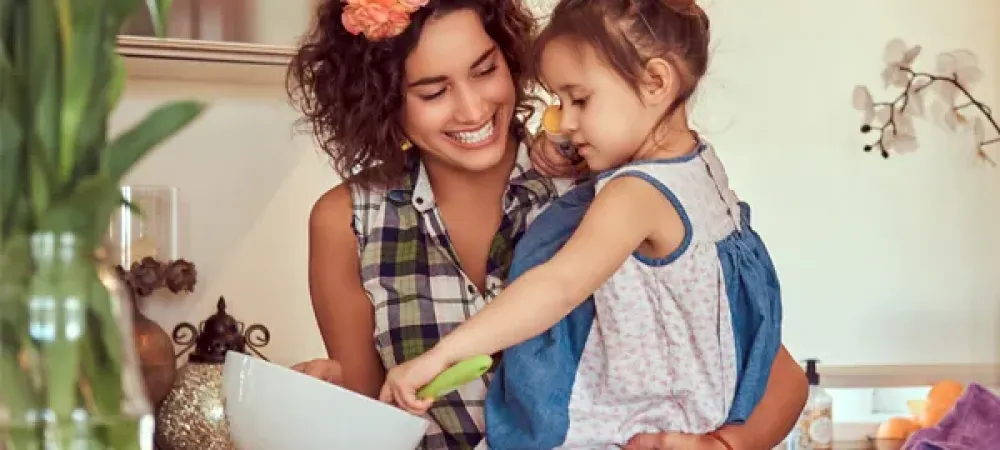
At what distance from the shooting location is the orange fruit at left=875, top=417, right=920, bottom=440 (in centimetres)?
222

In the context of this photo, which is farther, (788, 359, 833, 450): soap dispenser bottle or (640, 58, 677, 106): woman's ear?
(788, 359, 833, 450): soap dispenser bottle

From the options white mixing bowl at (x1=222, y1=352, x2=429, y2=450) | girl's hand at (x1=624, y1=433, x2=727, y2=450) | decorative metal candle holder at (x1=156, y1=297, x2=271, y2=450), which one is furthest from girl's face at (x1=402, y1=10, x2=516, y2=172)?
decorative metal candle holder at (x1=156, y1=297, x2=271, y2=450)

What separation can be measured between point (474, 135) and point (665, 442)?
33cm

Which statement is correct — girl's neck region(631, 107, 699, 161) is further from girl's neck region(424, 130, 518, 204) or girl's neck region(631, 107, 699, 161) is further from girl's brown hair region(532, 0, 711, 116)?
girl's neck region(424, 130, 518, 204)

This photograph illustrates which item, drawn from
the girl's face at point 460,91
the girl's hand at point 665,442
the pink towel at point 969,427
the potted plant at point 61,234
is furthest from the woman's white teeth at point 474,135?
the pink towel at point 969,427

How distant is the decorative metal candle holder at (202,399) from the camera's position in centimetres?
156

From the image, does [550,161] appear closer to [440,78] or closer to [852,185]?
[440,78]

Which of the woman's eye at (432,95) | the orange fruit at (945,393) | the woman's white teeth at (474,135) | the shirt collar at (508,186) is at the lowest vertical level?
the orange fruit at (945,393)

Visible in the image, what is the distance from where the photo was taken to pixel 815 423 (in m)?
2.15

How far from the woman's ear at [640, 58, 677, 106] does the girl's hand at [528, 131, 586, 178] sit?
6.5 inches

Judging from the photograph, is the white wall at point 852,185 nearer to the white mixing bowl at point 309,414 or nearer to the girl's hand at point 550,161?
the girl's hand at point 550,161

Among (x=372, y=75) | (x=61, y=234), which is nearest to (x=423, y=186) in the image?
(x=372, y=75)

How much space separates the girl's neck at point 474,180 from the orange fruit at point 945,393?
1.21 m

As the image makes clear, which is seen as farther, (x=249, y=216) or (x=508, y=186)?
(x=249, y=216)
